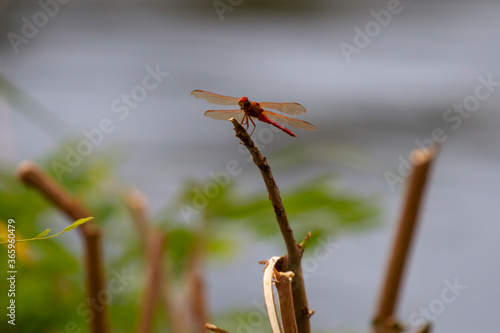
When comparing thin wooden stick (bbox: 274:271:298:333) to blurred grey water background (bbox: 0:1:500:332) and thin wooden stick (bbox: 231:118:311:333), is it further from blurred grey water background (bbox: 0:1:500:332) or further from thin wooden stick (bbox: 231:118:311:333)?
blurred grey water background (bbox: 0:1:500:332)

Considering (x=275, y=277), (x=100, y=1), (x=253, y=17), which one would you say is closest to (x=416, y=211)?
(x=275, y=277)

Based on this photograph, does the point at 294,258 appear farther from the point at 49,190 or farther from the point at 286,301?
the point at 49,190

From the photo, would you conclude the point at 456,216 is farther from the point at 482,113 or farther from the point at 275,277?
the point at 275,277

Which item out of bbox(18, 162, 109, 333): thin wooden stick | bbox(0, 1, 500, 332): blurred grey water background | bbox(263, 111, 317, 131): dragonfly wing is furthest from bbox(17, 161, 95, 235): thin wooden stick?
bbox(0, 1, 500, 332): blurred grey water background

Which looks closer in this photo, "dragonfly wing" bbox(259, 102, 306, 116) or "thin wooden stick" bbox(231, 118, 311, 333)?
"thin wooden stick" bbox(231, 118, 311, 333)

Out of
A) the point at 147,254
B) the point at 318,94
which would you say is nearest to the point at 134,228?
the point at 147,254

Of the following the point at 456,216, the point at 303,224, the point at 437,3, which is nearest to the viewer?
the point at 303,224
